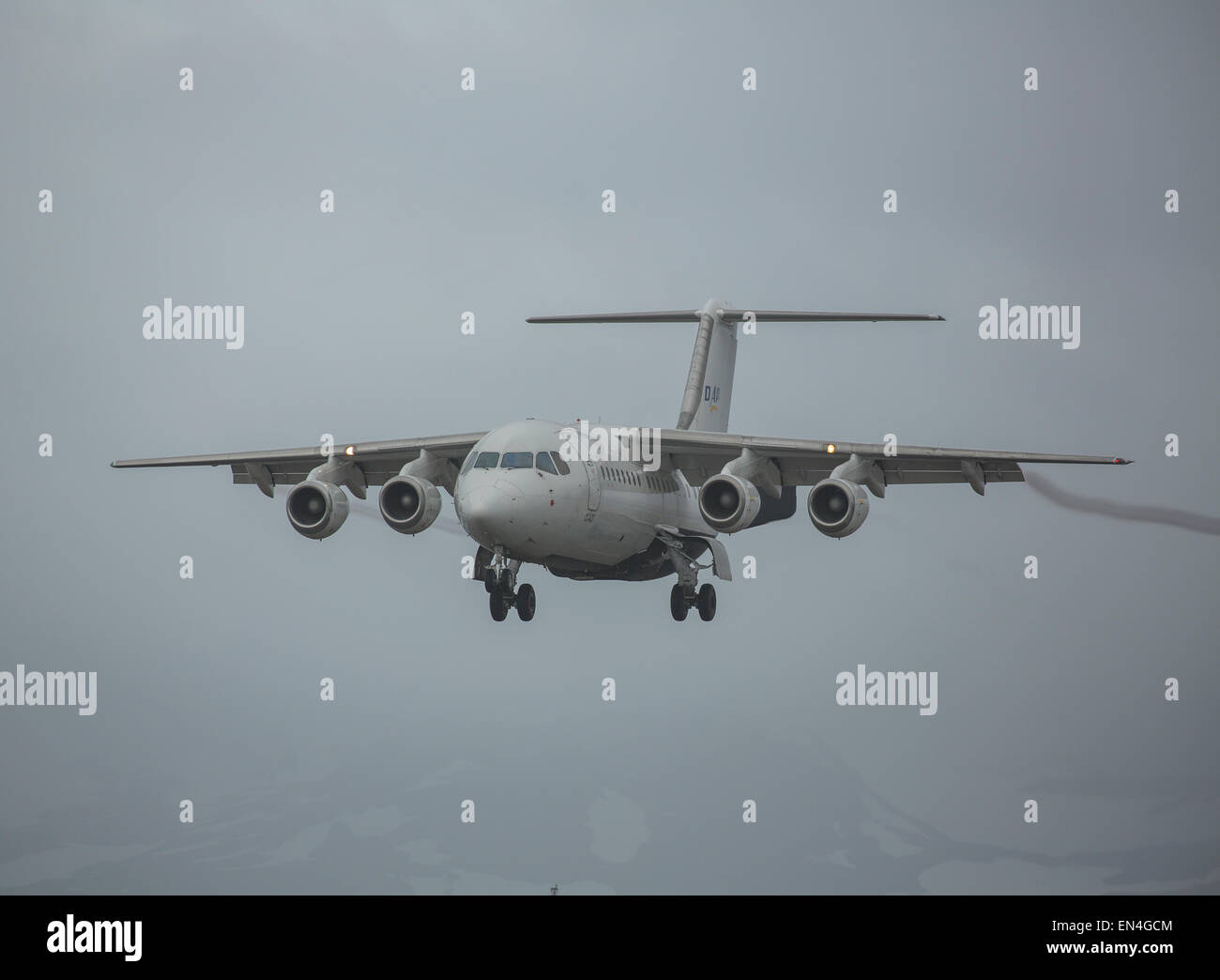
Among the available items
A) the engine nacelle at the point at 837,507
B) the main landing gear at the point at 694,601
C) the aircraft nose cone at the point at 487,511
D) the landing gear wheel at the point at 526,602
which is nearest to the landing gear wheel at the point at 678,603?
the main landing gear at the point at 694,601

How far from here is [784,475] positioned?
27688 millimetres

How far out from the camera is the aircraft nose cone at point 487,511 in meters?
22.3

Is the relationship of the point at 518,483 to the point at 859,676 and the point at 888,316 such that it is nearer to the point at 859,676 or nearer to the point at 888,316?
the point at 888,316

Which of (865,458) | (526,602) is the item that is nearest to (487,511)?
(526,602)

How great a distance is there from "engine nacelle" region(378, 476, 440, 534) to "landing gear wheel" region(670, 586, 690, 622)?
548 centimetres

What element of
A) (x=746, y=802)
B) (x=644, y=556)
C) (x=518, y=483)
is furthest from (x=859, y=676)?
(x=518, y=483)

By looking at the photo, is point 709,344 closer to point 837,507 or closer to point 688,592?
point 688,592

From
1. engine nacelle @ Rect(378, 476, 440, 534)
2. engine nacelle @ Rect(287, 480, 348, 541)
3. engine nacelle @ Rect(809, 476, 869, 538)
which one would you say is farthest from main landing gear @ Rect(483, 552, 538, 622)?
engine nacelle @ Rect(809, 476, 869, 538)

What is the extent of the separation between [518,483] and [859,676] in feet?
42.7

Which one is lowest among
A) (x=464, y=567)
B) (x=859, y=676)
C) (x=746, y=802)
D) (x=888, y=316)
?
(x=746, y=802)

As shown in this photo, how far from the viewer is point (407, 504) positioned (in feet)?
82.4

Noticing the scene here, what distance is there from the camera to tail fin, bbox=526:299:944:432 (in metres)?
29.7

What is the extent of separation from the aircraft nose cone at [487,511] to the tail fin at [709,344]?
7.05 m

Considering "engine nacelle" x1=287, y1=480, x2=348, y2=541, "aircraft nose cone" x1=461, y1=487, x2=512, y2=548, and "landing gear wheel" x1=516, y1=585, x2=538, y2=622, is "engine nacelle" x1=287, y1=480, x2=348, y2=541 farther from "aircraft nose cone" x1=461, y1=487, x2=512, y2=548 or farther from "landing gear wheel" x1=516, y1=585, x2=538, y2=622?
"aircraft nose cone" x1=461, y1=487, x2=512, y2=548
